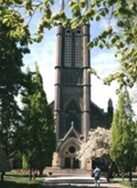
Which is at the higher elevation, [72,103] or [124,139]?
[72,103]

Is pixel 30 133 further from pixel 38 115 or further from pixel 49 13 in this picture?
pixel 49 13

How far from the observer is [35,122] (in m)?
38.4

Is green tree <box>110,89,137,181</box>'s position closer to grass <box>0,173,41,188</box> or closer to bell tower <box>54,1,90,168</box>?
grass <box>0,173,41,188</box>

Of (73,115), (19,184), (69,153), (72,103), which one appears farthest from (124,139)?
(72,103)

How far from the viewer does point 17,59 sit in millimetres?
28875

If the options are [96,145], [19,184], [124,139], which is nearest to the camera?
[19,184]

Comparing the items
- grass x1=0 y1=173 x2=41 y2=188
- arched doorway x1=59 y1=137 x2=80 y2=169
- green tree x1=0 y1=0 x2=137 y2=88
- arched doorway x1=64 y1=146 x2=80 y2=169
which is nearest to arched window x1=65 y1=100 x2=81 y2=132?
arched doorway x1=59 y1=137 x2=80 y2=169

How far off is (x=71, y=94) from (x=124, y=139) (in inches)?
1523

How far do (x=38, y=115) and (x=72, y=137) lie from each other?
131 feet

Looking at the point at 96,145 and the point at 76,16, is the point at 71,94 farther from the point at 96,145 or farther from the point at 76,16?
the point at 76,16

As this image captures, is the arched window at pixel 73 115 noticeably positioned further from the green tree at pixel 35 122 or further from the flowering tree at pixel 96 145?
the green tree at pixel 35 122

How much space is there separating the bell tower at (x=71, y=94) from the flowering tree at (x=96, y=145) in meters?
5.86

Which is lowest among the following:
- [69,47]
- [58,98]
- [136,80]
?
[136,80]

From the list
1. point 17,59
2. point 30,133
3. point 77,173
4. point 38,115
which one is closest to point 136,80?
point 17,59
